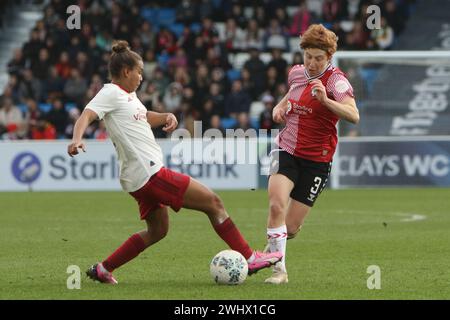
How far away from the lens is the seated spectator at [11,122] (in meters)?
23.8

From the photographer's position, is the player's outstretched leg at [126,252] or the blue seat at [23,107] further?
the blue seat at [23,107]

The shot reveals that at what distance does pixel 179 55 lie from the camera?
25.7m

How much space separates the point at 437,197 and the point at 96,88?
8.22m

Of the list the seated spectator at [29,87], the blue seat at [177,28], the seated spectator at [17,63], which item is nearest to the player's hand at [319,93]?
the seated spectator at [29,87]

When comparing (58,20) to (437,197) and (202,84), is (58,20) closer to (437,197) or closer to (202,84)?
(202,84)

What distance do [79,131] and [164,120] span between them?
861 millimetres

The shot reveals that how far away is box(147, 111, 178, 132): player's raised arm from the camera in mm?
8555

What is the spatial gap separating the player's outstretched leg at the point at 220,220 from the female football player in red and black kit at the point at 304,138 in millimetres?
146

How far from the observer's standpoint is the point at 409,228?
13883 mm

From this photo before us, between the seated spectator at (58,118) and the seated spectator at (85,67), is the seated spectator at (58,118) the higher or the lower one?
the lower one

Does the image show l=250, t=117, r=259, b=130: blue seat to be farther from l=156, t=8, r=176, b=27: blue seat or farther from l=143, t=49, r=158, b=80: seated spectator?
l=156, t=8, r=176, b=27: blue seat

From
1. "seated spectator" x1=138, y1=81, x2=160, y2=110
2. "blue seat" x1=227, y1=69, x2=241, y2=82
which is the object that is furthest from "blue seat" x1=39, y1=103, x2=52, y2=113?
"blue seat" x1=227, y1=69, x2=241, y2=82

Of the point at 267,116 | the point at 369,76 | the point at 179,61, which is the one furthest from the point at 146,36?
the point at 369,76

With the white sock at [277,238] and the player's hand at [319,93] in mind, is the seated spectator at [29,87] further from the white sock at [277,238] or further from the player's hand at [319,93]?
the player's hand at [319,93]
